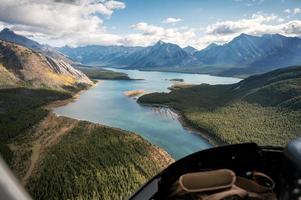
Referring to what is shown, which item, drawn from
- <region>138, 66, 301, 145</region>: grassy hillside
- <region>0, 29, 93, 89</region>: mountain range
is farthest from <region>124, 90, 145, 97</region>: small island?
<region>0, 29, 93, 89</region>: mountain range

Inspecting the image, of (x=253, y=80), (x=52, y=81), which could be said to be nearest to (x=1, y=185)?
(x=253, y=80)

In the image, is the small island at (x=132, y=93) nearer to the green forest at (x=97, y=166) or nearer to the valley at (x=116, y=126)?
the valley at (x=116, y=126)

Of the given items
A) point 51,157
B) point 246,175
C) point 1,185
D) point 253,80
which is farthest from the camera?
point 253,80

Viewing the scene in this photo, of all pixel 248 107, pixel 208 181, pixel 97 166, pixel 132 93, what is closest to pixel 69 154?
pixel 97 166

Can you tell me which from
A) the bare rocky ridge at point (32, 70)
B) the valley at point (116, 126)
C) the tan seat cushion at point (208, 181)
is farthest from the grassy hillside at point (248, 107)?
the tan seat cushion at point (208, 181)

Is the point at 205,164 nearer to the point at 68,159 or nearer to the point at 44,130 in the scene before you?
the point at 68,159
